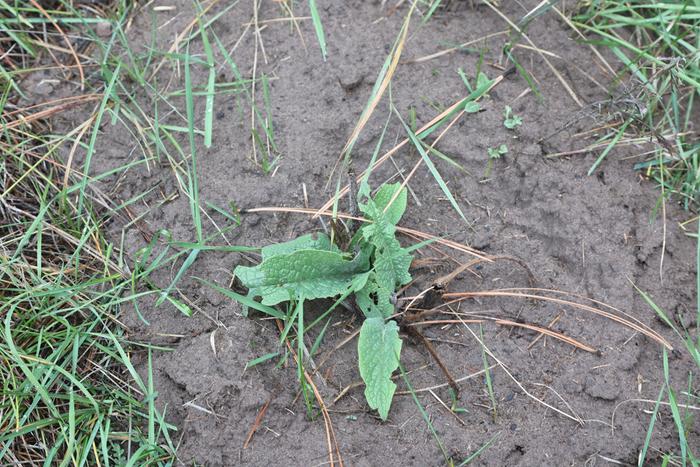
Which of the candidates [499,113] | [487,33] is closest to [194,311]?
[499,113]

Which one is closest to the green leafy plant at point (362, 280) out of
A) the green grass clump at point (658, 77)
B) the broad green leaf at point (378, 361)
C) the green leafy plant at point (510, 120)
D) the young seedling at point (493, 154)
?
the broad green leaf at point (378, 361)

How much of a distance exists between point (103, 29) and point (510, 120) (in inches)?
55.9

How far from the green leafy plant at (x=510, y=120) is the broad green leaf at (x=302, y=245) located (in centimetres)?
69

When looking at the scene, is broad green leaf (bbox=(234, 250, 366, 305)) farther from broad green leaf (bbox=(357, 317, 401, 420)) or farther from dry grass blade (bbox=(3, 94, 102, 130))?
dry grass blade (bbox=(3, 94, 102, 130))

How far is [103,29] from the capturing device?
227cm

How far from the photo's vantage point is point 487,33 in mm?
2217

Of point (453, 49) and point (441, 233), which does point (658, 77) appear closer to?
point (453, 49)

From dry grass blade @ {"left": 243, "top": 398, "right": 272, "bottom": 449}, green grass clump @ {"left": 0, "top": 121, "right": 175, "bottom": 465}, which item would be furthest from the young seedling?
green grass clump @ {"left": 0, "top": 121, "right": 175, "bottom": 465}

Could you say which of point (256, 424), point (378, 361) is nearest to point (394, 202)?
point (378, 361)

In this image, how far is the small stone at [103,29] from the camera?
7.44 feet

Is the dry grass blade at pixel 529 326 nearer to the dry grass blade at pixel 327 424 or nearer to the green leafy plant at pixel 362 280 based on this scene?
the green leafy plant at pixel 362 280

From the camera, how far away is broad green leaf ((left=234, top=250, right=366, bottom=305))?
67.0 inches

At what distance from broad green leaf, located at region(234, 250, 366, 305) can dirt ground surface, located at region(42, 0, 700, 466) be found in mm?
105

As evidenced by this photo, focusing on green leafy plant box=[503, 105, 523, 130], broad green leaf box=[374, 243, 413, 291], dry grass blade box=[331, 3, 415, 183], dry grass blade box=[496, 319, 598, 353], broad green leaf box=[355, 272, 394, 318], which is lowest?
dry grass blade box=[496, 319, 598, 353]
